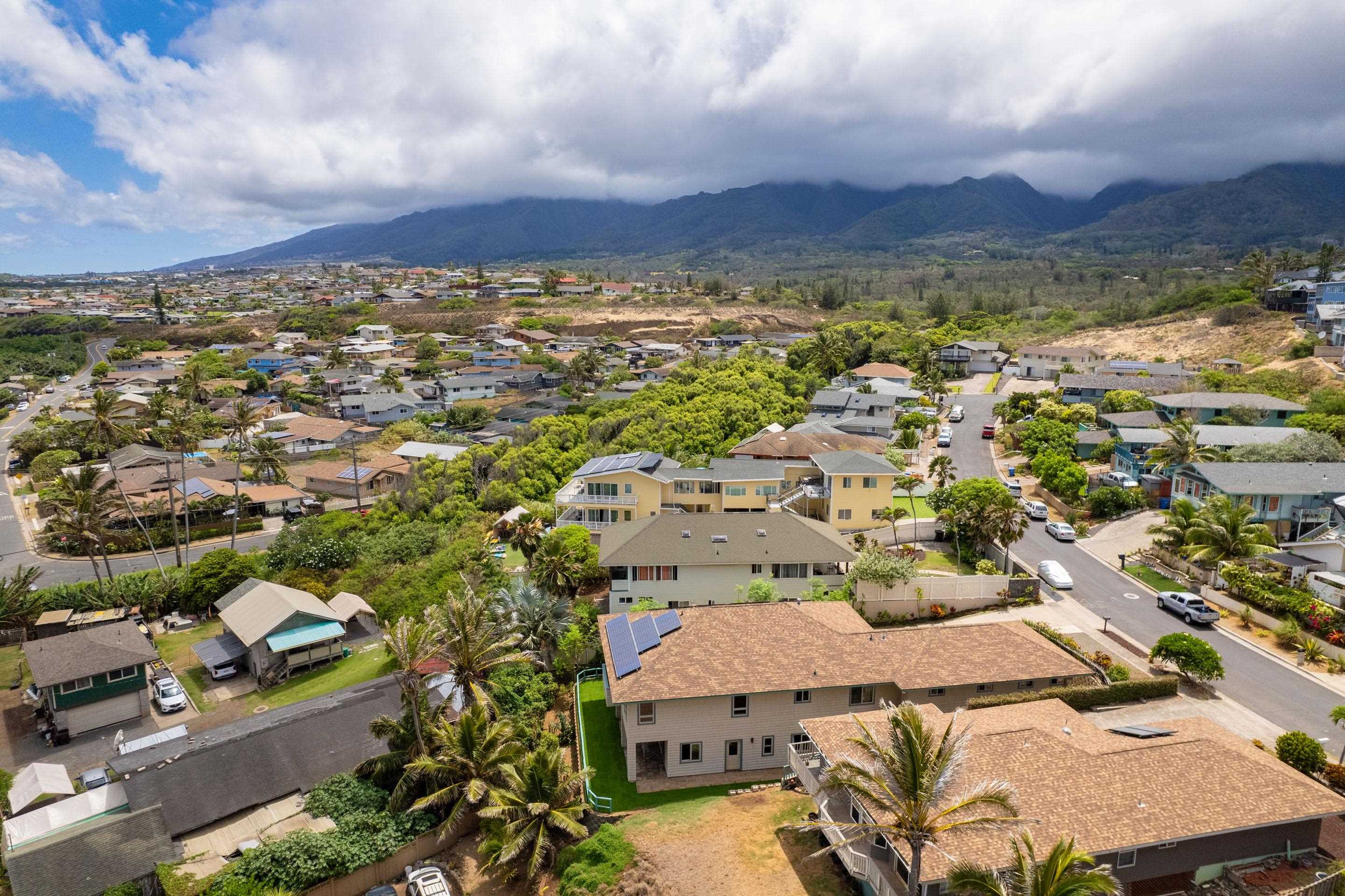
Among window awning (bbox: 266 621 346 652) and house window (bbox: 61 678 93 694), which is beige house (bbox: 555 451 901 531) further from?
house window (bbox: 61 678 93 694)

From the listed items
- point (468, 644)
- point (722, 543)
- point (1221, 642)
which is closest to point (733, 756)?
point (468, 644)

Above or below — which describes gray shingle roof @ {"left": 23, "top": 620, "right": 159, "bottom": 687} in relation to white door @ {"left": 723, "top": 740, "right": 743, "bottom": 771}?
above

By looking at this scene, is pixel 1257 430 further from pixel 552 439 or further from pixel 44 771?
pixel 44 771

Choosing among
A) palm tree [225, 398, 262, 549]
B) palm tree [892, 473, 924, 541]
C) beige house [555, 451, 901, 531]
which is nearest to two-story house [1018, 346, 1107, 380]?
palm tree [892, 473, 924, 541]

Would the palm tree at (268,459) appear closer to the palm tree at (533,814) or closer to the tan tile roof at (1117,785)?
the palm tree at (533,814)

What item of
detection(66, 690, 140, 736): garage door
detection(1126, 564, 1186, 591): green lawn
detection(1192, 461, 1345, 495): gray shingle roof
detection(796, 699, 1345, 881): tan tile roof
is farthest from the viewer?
detection(1192, 461, 1345, 495): gray shingle roof

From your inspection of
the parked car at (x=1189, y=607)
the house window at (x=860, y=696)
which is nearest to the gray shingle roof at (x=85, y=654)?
the house window at (x=860, y=696)
